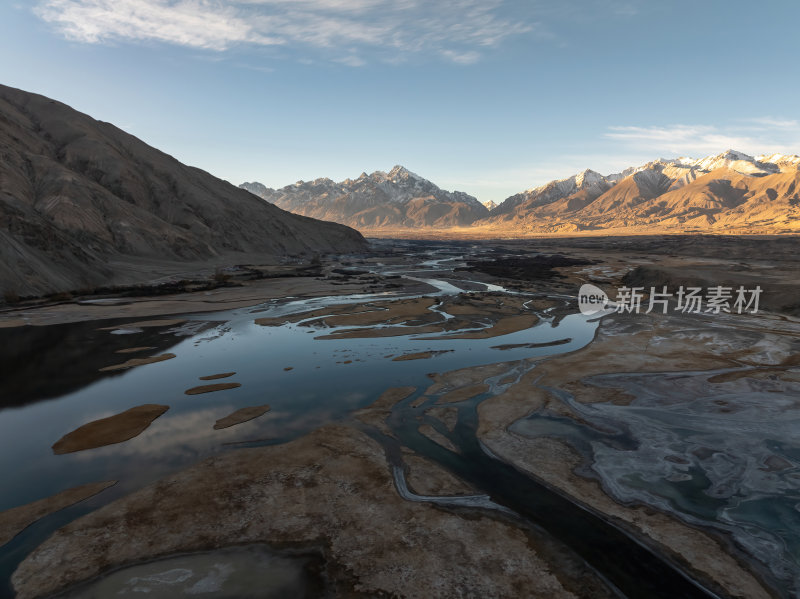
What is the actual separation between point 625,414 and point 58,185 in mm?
89576

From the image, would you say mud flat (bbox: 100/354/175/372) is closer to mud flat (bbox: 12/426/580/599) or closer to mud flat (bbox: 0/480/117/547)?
mud flat (bbox: 0/480/117/547)

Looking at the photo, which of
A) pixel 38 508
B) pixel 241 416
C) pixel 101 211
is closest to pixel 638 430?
pixel 241 416

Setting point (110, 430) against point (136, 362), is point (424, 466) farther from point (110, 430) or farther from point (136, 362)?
point (136, 362)

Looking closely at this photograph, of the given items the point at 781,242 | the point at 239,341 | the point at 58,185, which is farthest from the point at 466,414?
the point at 781,242

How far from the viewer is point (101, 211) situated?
76562 millimetres

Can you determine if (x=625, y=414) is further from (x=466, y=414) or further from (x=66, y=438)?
(x=66, y=438)

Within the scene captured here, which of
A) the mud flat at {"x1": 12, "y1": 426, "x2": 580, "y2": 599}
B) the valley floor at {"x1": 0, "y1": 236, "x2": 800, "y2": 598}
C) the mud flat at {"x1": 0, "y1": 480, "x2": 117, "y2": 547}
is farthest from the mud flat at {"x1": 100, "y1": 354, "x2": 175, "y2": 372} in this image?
the mud flat at {"x1": 12, "y1": 426, "x2": 580, "y2": 599}

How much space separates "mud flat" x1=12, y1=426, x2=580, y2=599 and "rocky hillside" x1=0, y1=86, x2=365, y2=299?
4512cm

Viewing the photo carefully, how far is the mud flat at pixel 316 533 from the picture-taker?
9.77 metres

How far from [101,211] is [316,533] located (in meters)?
85.6

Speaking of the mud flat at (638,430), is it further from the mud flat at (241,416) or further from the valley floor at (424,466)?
the mud flat at (241,416)

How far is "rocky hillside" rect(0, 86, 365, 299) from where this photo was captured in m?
51.8

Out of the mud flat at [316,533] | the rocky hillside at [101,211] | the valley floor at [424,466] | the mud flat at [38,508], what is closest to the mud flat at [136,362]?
the valley floor at [424,466]

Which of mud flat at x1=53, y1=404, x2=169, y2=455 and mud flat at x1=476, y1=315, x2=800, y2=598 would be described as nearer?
mud flat at x1=476, y1=315, x2=800, y2=598
